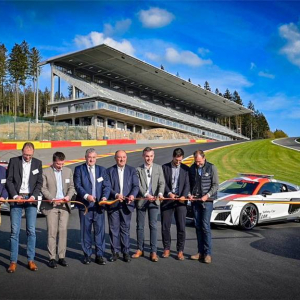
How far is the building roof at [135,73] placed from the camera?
5966 centimetres

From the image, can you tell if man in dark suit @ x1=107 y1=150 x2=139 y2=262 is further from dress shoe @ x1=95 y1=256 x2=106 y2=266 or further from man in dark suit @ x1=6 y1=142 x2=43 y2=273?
man in dark suit @ x1=6 y1=142 x2=43 y2=273

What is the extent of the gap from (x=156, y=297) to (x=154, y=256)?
64.9 inches

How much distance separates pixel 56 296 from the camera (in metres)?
4.23

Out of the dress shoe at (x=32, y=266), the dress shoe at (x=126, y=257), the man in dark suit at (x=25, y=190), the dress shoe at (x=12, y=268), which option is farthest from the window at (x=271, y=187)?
the dress shoe at (x=12, y=268)

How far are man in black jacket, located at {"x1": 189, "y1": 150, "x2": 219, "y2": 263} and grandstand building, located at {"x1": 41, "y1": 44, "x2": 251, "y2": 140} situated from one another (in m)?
52.8

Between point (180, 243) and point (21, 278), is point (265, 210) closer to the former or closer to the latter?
point (180, 243)

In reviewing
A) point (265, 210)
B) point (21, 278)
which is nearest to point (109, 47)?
point (265, 210)

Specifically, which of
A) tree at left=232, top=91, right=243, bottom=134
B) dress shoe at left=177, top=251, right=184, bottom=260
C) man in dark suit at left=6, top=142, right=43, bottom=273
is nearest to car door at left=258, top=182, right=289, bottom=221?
dress shoe at left=177, top=251, right=184, bottom=260

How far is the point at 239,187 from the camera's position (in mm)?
9711

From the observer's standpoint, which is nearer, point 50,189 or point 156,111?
point 50,189

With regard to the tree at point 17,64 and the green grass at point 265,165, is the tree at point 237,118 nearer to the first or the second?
the tree at point 17,64

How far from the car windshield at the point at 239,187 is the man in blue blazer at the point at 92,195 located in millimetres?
4613

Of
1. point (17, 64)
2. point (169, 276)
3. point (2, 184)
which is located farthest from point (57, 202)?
point (17, 64)

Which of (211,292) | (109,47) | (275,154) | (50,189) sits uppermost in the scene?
(109,47)
